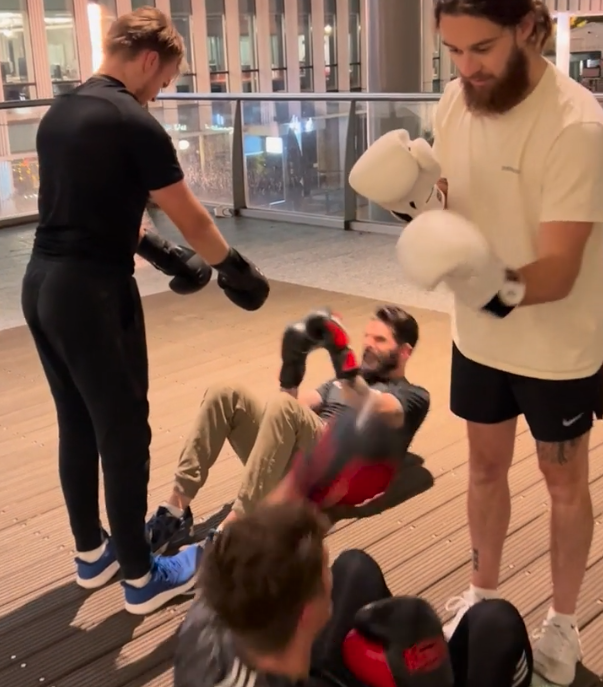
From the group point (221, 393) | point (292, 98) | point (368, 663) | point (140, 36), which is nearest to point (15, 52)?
point (292, 98)

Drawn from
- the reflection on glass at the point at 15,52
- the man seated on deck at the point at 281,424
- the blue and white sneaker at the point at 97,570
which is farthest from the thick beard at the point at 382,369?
the reflection on glass at the point at 15,52

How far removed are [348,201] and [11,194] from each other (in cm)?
295

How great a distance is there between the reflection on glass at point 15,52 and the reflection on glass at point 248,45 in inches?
146

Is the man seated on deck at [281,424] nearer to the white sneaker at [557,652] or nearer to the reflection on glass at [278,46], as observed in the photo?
the white sneaker at [557,652]

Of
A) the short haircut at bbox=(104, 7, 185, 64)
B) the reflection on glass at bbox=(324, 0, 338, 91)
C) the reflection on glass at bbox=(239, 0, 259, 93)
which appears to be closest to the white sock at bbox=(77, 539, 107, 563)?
the short haircut at bbox=(104, 7, 185, 64)

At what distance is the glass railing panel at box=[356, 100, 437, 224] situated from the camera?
619 cm

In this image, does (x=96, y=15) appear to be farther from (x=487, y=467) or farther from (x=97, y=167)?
(x=487, y=467)

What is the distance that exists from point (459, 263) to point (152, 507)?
62.4 inches

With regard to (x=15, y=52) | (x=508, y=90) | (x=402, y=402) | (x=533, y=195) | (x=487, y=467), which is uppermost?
(x=15, y=52)

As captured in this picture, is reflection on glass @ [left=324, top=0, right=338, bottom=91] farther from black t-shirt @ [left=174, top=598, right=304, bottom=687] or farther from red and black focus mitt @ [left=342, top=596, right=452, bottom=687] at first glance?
black t-shirt @ [left=174, top=598, right=304, bottom=687]

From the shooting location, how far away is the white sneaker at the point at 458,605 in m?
1.97

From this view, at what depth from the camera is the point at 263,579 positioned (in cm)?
111

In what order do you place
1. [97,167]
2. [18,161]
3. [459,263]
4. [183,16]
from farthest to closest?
[183,16]
[18,161]
[97,167]
[459,263]

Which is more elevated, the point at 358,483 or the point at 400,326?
the point at 400,326
